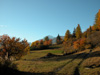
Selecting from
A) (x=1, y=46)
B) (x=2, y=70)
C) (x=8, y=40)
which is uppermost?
(x=8, y=40)

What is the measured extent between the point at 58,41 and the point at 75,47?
282 feet

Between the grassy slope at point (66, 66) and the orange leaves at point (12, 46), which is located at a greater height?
the orange leaves at point (12, 46)

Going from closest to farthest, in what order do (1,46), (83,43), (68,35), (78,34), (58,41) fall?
(1,46) < (83,43) < (78,34) < (68,35) < (58,41)

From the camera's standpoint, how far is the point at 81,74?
1418cm

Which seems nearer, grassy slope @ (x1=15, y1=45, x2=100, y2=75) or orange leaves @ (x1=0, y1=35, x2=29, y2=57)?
grassy slope @ (x1=15, y1=45, x2=100, y2=75)

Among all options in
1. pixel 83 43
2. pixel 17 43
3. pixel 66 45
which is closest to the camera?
pixel 17 43

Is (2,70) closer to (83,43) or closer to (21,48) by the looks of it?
(21,48)

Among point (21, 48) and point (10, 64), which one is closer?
point (10, 64)

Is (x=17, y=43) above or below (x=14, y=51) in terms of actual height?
above

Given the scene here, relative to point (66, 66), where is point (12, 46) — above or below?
above

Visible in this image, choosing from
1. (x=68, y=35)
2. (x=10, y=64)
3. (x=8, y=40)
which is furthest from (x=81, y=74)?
(x=68, y=35)

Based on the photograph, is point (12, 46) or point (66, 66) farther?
point (12, 46)

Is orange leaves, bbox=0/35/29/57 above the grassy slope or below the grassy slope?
above

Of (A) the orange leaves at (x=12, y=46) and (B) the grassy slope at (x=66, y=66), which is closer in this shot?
(B) the grassy slope at (x=66, y=66)
